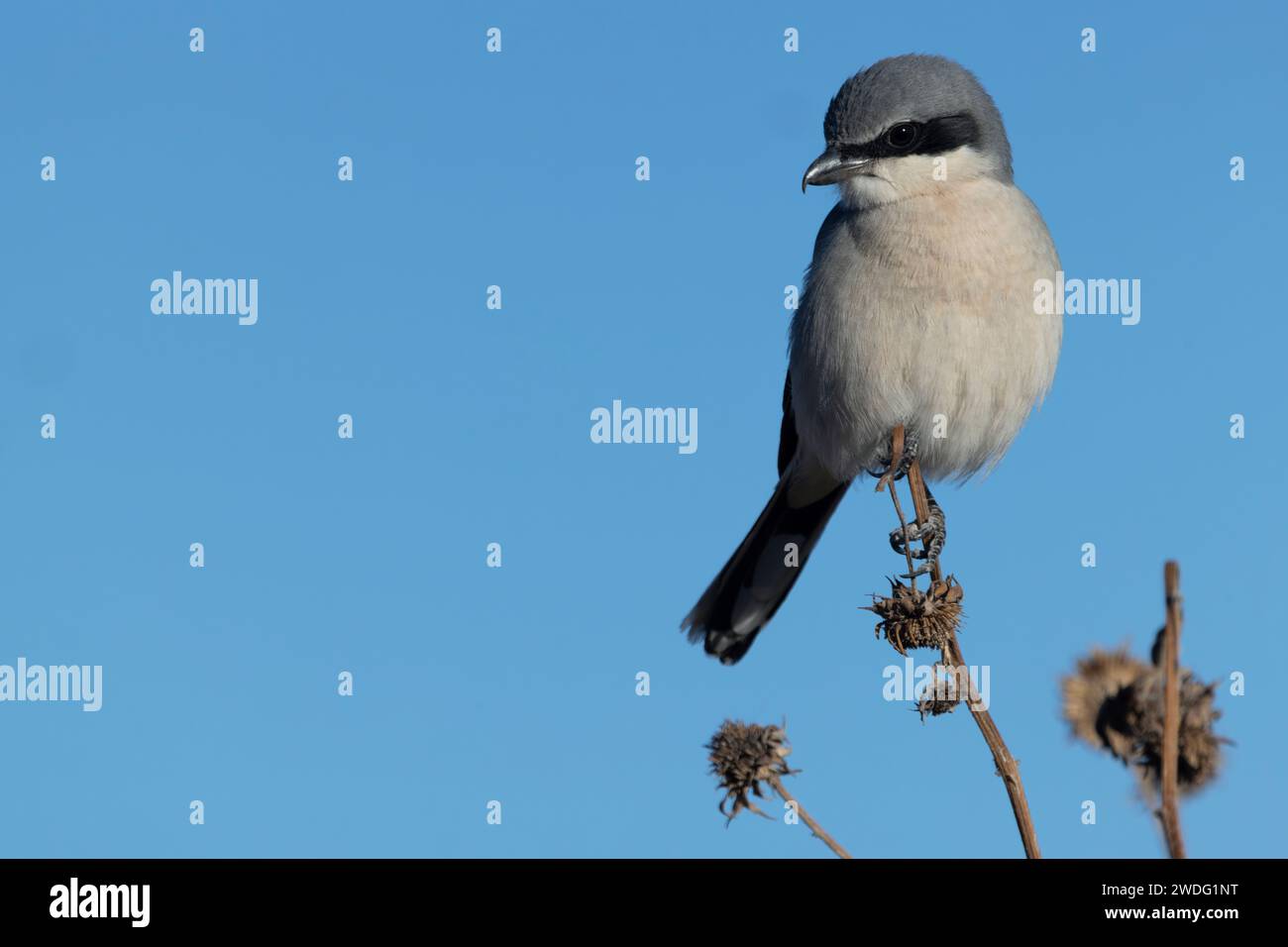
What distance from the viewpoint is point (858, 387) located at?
219 inches

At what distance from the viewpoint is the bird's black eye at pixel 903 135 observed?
541cm

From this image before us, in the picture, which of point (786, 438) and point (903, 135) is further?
point (786, 438)

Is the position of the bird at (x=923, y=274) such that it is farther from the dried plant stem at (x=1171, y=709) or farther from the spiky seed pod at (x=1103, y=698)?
the dried plant stem at (x=1171, y=709)

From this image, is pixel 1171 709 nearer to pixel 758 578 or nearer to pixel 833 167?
pixel 833 167

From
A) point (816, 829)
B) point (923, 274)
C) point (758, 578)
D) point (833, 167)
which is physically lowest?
point (816, 829)

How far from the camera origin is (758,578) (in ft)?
21.5

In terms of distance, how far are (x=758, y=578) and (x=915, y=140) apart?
226cm

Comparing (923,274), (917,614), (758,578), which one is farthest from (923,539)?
(758,578)

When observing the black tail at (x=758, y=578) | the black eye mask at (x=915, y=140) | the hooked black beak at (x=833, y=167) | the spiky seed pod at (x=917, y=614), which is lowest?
the spiky seed pod at (x=917, y=614)

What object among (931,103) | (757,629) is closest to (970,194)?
(931,103)

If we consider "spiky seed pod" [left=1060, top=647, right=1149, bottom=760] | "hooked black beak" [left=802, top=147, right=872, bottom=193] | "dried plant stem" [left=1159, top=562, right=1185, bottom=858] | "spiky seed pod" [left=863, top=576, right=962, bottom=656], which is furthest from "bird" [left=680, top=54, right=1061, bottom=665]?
"dried plant stem" [left=1159, top=562, right=1185, bottom=858]

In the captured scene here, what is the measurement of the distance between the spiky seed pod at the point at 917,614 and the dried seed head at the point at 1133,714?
56.0 inches

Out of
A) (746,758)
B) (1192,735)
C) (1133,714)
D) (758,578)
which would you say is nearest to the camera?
(1133,714)

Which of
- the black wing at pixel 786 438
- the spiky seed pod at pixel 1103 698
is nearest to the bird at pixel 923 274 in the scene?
the black wing at pixel 786 438
